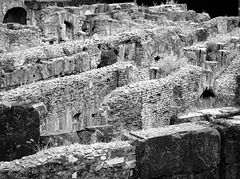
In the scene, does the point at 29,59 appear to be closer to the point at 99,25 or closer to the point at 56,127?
the point at 56,127

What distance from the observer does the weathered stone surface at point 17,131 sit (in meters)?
7.67

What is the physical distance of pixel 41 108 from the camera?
1022 cm

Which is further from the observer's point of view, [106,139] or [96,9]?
[96,9]

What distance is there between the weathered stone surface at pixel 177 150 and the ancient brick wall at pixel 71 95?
11.3ft

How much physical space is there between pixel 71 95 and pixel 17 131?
3.76 m

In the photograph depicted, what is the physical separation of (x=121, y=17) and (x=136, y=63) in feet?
25.9

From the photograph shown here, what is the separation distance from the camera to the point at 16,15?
2908 centimetres

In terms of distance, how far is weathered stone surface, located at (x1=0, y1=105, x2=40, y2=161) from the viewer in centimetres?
767

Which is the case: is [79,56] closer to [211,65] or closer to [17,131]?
[211,65]

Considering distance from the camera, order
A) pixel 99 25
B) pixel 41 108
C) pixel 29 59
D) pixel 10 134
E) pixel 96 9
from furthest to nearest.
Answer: pixel 96 9, pixel 99 25, pixel 29 59, pixel 41 108, pixel 10 134

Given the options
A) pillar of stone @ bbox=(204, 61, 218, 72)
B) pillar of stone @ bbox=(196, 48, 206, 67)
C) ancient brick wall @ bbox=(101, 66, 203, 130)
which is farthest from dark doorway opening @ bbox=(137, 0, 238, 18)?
ancient brick wall @ bbox=(101, 66, 203, 130)

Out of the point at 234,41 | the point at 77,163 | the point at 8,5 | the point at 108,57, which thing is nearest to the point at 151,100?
the point at 77,163

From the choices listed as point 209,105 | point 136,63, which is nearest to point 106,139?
point 209,105

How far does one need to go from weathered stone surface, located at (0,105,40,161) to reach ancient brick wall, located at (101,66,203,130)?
7.73 feet
